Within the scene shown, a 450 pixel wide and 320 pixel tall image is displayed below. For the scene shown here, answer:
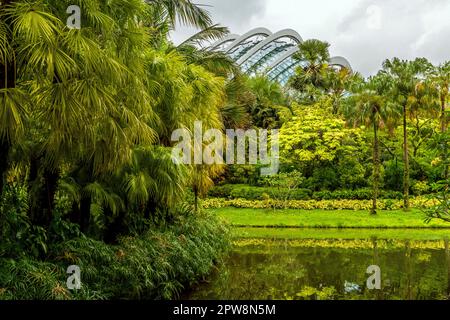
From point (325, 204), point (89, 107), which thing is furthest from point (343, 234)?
point (89, 107)

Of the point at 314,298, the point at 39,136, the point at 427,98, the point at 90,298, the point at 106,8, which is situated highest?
the point at 427,98

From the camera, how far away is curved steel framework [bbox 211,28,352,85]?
58.1 m

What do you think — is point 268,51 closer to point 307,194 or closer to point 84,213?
point 307,194

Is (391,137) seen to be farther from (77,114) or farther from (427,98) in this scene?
(77,114)

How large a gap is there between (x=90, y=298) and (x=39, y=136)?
8.64 ft

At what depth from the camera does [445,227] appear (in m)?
23.2

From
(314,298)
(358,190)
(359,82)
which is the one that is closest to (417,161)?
(358,190)

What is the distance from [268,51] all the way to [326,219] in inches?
1485

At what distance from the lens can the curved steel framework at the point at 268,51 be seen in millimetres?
58062

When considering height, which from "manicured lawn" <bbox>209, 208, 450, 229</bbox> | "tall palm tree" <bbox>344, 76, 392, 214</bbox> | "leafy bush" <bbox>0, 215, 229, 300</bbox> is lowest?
"manicured lawn" <bbox>209, 208, 450, 229</bbox>

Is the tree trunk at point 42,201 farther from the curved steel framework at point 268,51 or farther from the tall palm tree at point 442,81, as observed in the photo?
the curved steel framework at point 268,51

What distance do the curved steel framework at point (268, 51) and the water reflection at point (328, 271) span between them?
41838 millimetres

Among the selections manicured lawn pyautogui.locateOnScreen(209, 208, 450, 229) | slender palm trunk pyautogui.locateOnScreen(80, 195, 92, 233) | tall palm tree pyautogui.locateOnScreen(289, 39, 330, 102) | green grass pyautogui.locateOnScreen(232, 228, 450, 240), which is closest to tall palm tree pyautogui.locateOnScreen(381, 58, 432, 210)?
manicured lawn pyautogui.locateOnScreen(209, 208, 450, 229)

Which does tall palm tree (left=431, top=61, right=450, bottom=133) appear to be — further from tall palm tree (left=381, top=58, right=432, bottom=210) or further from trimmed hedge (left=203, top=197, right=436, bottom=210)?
trimmed hedge (left=203, top=197, right=436, bottom=210)
